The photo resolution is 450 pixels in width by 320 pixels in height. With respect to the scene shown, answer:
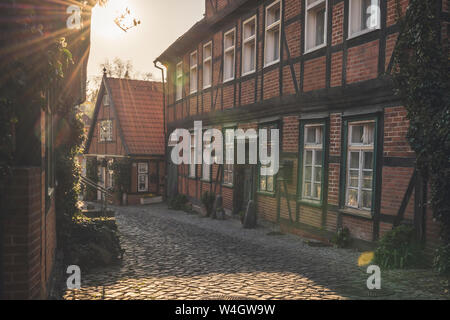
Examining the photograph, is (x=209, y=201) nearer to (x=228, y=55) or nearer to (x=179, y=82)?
(x=228, y=55)

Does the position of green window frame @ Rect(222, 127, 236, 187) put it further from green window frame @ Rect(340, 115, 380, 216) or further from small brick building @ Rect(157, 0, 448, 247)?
green window frame @ Rect(340, 115, 380, 216)

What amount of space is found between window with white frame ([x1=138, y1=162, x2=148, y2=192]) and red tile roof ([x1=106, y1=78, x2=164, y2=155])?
36.1 inches

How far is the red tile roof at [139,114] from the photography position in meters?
22.6

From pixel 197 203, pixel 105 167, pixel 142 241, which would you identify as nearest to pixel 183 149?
pixel 197 203

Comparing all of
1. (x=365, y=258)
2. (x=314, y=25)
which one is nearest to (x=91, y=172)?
(x=314, y=25)

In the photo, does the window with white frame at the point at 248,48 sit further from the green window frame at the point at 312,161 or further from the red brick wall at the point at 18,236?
the red brick wall at the point at 18,236

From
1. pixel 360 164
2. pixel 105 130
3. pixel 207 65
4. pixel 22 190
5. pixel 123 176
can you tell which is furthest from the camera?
pixel 105 130

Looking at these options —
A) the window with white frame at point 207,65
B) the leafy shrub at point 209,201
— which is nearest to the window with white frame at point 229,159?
the leafy shrub at point 209,201

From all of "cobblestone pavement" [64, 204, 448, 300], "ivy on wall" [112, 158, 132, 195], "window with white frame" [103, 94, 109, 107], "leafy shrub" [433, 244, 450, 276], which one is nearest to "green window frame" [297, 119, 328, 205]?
"cobblestone pavement" [64, 204, 448, 300]

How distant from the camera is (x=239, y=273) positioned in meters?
6.82

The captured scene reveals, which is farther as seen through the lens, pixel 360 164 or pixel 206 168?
pixel 206 168

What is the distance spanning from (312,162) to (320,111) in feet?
4.04

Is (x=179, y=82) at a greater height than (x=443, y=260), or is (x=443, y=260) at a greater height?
(x=179, y=82)

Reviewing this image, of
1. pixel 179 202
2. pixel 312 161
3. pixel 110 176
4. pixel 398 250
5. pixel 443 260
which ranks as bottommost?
pixel 179 202
